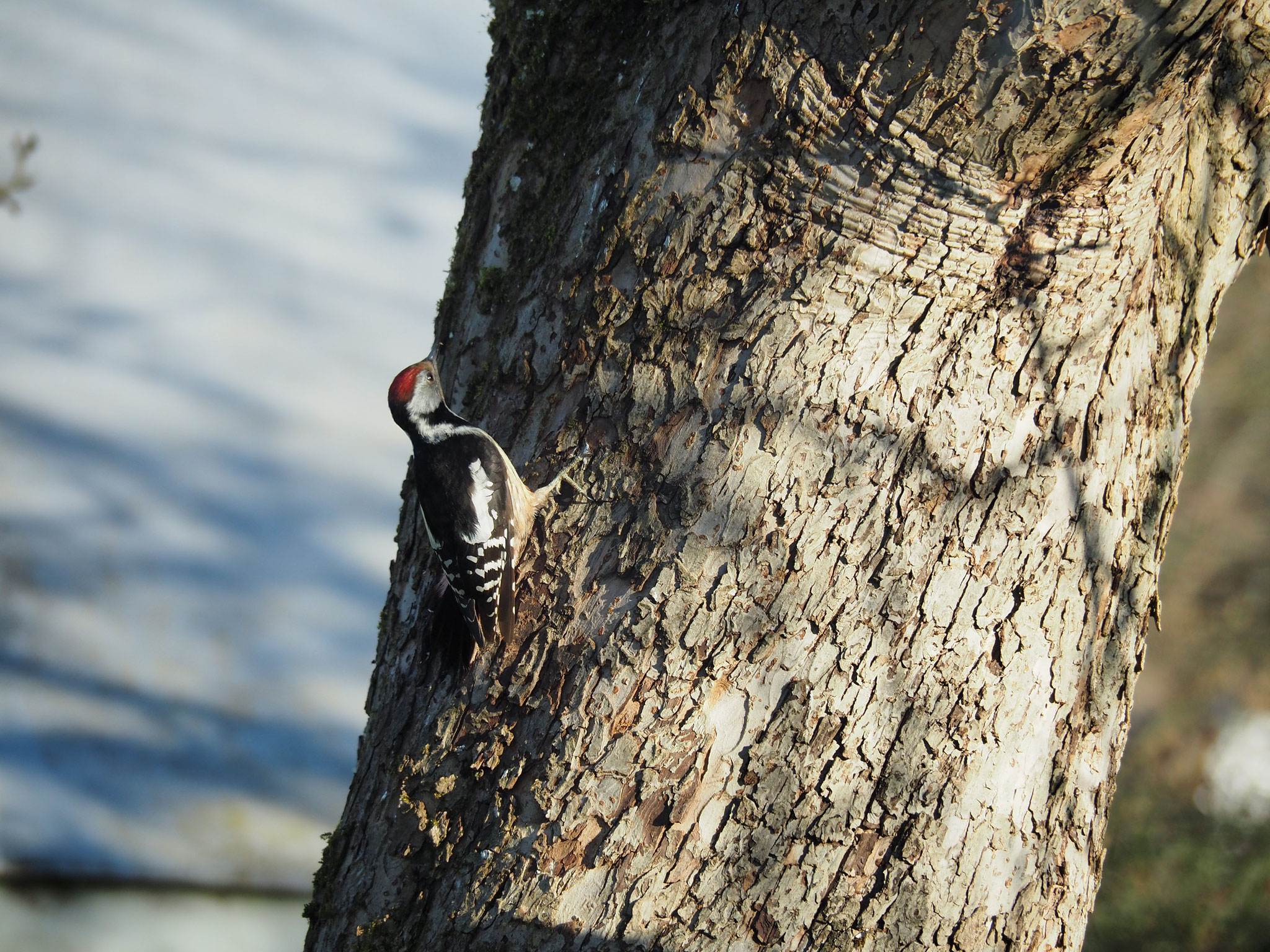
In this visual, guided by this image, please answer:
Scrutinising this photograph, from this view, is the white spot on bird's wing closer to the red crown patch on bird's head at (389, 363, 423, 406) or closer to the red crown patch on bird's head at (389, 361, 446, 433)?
the red crown patch on bird's head at (389, 361, 446, 433)

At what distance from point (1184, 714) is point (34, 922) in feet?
25.2

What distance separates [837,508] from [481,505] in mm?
1099

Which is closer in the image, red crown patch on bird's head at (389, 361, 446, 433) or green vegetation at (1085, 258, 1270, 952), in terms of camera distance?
red crown patch on bird's head at (389, 361, 446, 433)

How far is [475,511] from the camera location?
252 centimetres

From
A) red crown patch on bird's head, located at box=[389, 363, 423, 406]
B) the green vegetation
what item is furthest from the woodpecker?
the green vegetation

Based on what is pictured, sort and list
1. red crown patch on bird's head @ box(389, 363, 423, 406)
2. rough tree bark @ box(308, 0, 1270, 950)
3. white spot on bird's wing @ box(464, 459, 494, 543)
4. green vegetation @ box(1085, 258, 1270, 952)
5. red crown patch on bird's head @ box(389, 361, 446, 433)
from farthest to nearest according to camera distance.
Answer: green vegetation @ box(1085, 258, 1270, 952) → red crown patch on bird's head @ box(389, 363, 423, 406) → red crown patch on bird's head @ box(389, 361, 446, 433) → white spot on bird's wing @ box(464, 459, 494, 543) → rough tree bark @ box(308, 0, 1270, 950)

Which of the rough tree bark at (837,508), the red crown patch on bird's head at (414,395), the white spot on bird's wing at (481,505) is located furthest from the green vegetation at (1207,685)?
the red crown patch on bird's head at (414,395)

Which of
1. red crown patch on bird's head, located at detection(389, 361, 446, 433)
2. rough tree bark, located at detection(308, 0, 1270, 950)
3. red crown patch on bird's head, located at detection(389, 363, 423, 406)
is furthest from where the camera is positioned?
red crown patch on bird's head, located at detection(389, 363, 423, 406)

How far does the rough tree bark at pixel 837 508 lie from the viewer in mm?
1738

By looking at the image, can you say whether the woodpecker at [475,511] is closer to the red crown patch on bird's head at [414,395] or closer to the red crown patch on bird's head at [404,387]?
the red crown patch on bird's head at [414,395]

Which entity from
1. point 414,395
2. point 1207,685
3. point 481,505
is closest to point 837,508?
point 481,505

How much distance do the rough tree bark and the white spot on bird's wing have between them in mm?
461

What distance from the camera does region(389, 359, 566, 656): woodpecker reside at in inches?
80.8

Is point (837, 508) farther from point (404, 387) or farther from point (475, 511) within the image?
point (404, 387)
